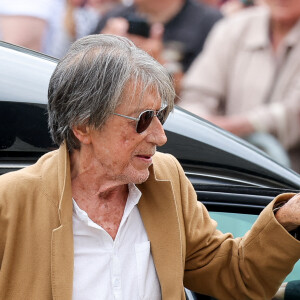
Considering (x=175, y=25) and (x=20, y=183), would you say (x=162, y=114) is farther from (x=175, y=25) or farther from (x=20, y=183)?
(x=175, y=25)

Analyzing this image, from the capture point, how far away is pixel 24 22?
4.79 metres

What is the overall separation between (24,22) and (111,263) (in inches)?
104

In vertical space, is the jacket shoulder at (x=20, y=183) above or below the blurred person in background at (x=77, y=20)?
above

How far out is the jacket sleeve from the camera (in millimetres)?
2545

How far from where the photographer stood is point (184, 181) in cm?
265

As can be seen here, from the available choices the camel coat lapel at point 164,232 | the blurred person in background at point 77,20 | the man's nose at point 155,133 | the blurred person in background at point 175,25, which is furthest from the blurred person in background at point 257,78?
the man's nose at point 155,133

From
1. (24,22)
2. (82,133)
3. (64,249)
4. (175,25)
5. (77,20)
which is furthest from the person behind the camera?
(77,20)

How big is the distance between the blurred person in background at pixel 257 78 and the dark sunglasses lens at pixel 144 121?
248 cm

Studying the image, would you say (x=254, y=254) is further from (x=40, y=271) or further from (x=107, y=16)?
(x=107, y=16)

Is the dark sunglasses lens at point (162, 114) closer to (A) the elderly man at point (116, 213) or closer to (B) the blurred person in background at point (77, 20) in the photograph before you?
(A) the elderly man at point (116, 213)

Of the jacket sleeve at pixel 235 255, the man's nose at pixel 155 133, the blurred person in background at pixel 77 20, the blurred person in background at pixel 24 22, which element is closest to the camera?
the man's nose at pixel 155 133

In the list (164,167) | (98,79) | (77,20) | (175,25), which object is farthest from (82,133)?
(77,20)

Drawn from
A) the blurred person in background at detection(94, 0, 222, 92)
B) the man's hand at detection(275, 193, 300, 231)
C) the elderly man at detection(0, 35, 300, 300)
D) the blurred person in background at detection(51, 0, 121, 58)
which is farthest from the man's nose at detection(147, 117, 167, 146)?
the blurred person in background at detection(94, 0, 222, 92)

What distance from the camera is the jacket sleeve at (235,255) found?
100 inches
